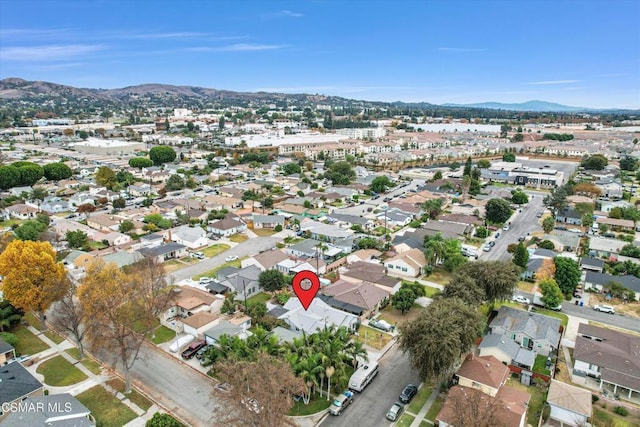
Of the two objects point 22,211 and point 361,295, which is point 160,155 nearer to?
point 22,211

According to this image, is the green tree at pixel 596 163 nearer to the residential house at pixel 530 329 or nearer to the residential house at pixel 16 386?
the residential house at pixel 530 329

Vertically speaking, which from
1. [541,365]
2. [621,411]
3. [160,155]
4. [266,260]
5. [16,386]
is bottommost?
[541,365]

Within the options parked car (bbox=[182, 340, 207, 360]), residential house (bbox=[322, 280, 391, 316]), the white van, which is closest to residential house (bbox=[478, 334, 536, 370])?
the white van

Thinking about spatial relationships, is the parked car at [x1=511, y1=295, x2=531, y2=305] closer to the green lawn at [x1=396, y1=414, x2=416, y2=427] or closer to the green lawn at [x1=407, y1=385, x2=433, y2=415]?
the green lawn at [x1=407, y1=385, x2=433, y2=415]

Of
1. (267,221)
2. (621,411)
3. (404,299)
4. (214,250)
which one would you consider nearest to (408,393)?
(404,299)

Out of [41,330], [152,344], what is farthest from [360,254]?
[41,330]
